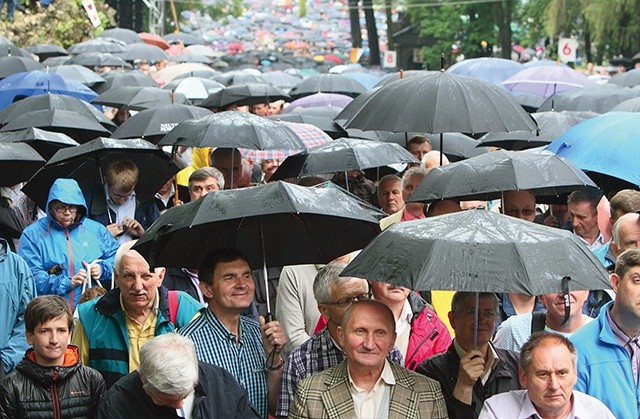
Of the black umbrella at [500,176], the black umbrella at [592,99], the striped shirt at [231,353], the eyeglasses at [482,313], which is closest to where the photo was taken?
the eyeglasses at [482,313]

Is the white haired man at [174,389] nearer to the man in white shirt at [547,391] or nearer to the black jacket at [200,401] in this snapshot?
the black jacket at [200,401]

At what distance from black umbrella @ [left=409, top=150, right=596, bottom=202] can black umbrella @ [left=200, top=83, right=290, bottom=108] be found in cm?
821

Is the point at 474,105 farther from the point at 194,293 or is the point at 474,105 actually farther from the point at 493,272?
the point at 493,272

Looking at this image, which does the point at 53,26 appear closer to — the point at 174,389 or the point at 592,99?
the point at 592,99

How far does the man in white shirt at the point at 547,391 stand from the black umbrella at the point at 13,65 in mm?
16205

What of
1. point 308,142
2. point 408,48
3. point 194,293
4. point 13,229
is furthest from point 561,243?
point 408,48

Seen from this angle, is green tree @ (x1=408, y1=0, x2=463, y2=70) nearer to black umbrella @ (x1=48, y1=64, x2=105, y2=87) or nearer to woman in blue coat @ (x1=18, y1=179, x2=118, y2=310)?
black umbrella @ (x1=48, y1=64, x2=105, y2=87)

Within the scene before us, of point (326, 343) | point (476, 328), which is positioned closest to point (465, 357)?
point (476, 328)

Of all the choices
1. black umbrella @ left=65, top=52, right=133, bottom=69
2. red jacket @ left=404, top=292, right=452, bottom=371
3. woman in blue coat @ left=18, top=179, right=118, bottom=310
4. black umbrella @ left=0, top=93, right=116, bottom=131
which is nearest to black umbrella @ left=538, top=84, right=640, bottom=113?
black umbrella @ left=0, top=93, right=116, bottom=131

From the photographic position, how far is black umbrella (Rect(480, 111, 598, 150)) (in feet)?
39.9

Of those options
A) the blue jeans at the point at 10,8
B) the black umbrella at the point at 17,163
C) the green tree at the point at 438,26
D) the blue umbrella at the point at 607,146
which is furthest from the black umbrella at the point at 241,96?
the green tree at the point at 438,26

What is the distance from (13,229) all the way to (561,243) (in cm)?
529

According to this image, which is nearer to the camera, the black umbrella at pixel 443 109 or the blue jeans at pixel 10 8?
the black umbrella at pixel 443 109

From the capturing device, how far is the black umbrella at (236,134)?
9.50 m
